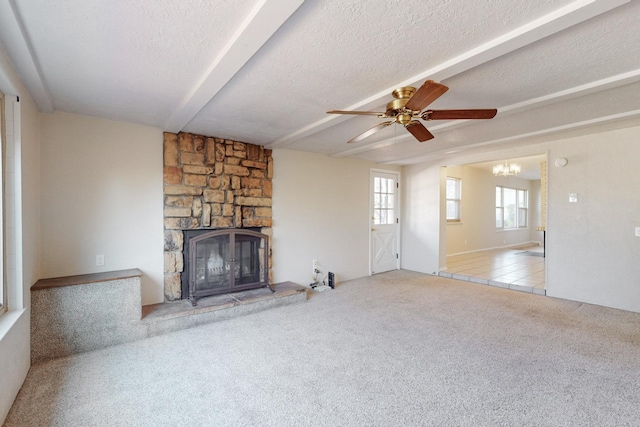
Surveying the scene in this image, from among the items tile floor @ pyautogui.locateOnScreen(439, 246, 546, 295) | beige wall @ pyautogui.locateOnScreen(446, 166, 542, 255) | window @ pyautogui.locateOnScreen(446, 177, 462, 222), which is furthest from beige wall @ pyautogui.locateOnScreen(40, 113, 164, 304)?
window @ pyautogui.locateOnScreen(446, 177, 462, 222)

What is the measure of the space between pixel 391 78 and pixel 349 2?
2.93ft

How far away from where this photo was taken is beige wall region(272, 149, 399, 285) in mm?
4617

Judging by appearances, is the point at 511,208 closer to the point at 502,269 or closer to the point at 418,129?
the point at 502,269

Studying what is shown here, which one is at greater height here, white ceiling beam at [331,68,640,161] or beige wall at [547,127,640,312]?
white ceiling beam at [331,68,640,161]

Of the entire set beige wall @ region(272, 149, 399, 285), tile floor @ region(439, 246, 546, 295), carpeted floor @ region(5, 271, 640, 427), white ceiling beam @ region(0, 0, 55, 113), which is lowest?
Answer: carpeted floor @ region(5, 271, 640, 427)

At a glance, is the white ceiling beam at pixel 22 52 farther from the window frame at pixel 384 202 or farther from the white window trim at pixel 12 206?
the window frame at pixel 384 202

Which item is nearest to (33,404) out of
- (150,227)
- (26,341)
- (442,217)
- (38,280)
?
(26,341)

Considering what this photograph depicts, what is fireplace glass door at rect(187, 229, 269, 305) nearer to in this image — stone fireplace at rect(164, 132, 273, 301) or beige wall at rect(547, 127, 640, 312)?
stone fireplace at rect(164, 132, 273, 301)

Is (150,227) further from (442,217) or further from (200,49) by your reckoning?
(442,217)

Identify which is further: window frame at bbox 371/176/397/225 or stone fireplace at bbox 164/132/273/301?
window frame at bbox 371/176/397/225

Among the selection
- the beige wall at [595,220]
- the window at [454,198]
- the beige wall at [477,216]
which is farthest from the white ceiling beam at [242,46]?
the window at [454,198]

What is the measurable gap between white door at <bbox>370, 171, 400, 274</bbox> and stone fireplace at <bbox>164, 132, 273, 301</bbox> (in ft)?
7.78

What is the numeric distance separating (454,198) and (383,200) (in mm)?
2798

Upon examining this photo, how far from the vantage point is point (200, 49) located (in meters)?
1.87
